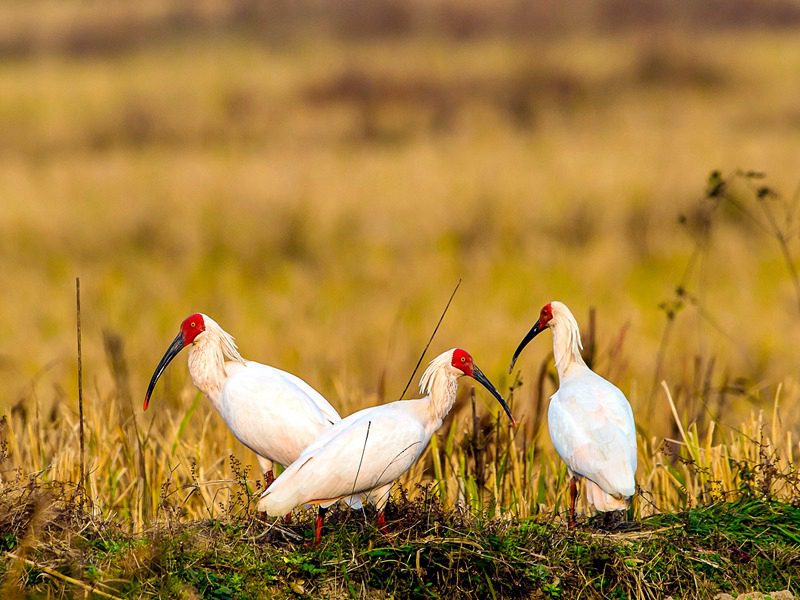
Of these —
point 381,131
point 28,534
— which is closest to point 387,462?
point 28,534

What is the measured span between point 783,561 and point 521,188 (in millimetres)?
17006

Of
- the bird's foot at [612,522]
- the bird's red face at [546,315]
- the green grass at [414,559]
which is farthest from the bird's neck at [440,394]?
the bird's red face at [546,315]

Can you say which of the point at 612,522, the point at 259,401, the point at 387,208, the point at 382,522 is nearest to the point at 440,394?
the point at 382,522

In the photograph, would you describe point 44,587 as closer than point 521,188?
Yes

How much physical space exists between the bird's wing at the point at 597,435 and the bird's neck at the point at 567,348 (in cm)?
30

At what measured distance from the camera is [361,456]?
4758mm

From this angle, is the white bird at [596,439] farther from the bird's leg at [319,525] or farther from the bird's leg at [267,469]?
the bird's leg at [267,469]

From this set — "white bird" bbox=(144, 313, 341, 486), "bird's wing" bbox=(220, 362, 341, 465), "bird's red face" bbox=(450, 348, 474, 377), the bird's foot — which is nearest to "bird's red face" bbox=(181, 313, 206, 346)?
"white bird" bbox=(144, 313, 341, 486)

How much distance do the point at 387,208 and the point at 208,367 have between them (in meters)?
15.5

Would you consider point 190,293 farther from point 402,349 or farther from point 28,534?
point 28,534

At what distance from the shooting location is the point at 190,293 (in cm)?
1656

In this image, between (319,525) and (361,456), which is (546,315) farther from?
(319,525)

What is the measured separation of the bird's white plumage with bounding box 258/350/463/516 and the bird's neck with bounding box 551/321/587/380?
857 millimetres

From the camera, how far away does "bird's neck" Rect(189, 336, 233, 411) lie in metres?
5.45
